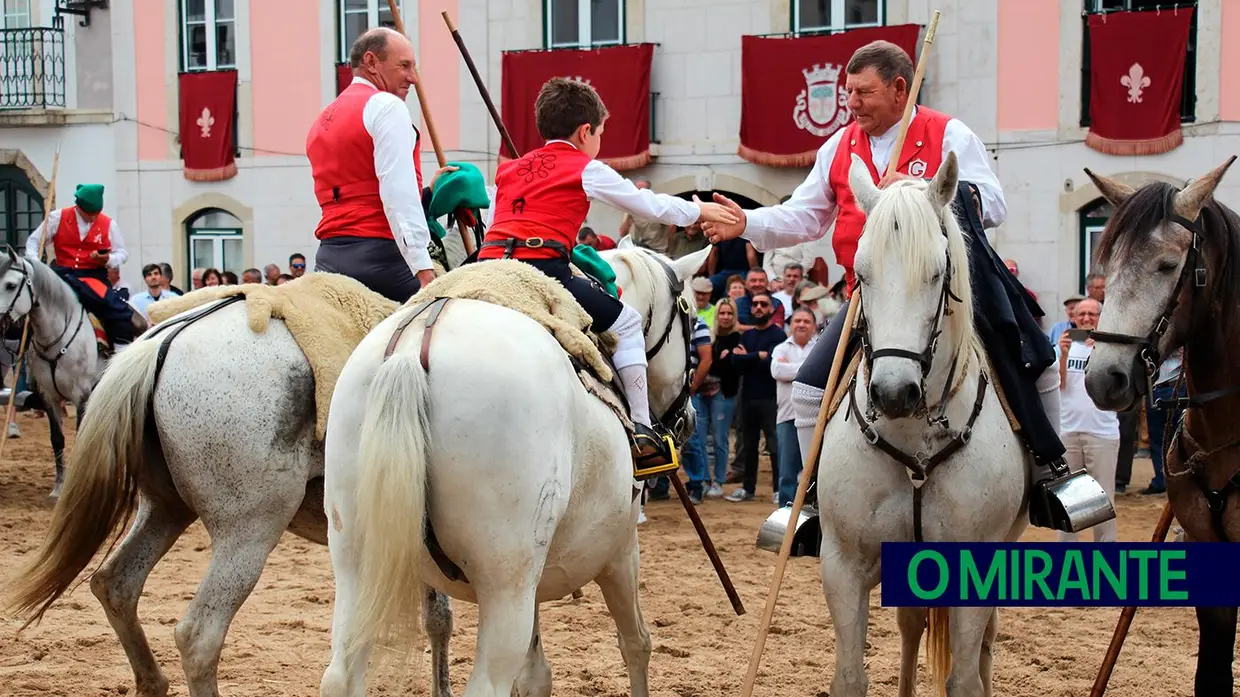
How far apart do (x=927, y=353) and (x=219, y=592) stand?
2.62 m

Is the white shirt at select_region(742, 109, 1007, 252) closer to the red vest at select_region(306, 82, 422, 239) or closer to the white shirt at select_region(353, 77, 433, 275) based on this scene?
the white shirt at select_region(353, 77, 433, 275)

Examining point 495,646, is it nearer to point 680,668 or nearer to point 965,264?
point 965,264

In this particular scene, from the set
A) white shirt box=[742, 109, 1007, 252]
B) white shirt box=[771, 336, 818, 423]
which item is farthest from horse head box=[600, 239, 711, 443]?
white shirt box=[771, 336, 818, 423]

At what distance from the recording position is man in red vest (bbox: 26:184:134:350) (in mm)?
12633

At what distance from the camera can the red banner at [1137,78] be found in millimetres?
16656

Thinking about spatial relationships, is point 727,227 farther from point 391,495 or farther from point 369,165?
point 391,495

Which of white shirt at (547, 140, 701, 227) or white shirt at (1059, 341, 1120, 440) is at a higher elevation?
white shirt at (547, 140, 701, 227)

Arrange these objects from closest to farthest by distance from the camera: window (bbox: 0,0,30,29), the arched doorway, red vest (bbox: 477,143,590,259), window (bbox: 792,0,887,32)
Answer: red vest (bbox: 477,143,590,259)
window (bbox: 792,0,887,32)
the arched doorway
window (bbox: 0,0,30,29)

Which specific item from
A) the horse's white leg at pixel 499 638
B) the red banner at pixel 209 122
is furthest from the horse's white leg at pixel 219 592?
the red banner at pixel 209 122

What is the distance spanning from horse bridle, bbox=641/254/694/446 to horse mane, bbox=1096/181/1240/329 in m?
1.94

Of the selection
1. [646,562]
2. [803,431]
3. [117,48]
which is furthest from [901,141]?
[117,48]

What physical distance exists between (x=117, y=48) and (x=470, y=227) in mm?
19026

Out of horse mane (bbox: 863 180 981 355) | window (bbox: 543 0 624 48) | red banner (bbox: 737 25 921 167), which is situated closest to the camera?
horse mane (bbox: 863 180 981 355)

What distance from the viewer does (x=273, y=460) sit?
17.0ft
